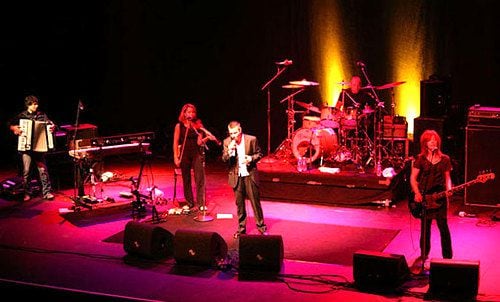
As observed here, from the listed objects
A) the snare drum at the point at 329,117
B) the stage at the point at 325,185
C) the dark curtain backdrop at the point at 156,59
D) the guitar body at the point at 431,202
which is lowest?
the stage at the point at 325,185

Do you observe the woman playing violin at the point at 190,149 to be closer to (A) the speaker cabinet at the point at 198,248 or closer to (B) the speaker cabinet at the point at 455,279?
(A) the speaker cabinet at the point at 198,248

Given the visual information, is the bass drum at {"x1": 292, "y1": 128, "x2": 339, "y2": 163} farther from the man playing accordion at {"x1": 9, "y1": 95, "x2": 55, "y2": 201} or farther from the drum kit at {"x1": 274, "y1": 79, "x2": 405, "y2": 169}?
the man playing accordion at {"x1": 9, "y1": 95, "x2": 55, "y2": 201}

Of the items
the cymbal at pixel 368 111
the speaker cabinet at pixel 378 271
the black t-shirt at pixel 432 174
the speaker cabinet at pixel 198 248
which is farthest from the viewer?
the cymbal at pixel 368 111

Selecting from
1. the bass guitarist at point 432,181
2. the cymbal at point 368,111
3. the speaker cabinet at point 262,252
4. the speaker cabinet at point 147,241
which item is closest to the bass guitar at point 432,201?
the bass guitarist at point 432,181

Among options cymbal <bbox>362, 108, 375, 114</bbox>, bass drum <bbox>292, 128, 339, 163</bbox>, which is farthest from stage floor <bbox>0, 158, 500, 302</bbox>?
cymbal <bbox>362, 108, 375, 114</bbox>

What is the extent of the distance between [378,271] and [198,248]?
107 inches

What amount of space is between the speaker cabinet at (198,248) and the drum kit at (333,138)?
16.7 ft

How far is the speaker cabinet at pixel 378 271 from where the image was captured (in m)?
10.6

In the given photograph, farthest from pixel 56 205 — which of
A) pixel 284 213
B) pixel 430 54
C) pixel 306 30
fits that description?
pixel 430 54

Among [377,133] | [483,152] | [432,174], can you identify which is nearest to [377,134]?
[377,133]

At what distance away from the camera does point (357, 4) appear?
1869cm

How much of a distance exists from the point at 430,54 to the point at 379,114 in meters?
2.13

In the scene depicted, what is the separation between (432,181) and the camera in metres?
11.1

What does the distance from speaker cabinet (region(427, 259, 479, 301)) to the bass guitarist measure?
1.00 metres
